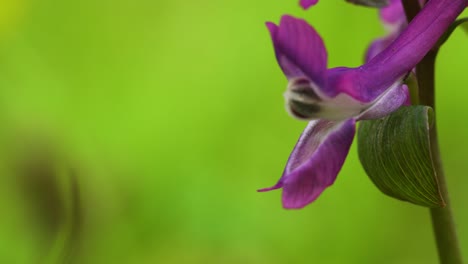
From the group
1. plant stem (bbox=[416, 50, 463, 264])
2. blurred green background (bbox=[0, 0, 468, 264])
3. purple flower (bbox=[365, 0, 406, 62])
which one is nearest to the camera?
plant stem (bbox=[416, 50, 463, 264])

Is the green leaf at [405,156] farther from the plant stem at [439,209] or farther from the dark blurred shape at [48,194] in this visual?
the dark blurred shape at [48,194]

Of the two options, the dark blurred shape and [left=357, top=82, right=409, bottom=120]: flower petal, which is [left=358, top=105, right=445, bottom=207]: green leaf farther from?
the dark blurred shape

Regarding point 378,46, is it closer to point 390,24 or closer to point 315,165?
point 390,24

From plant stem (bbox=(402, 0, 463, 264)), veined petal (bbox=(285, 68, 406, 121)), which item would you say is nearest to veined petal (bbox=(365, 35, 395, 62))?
plant stem (bbox=(402, 0, 463, 264))

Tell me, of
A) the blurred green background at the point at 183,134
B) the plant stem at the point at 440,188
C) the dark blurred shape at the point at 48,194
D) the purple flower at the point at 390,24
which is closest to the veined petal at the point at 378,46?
the purple flower at the point at 390,24

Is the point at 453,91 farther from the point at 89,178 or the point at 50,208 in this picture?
the point at 50,208

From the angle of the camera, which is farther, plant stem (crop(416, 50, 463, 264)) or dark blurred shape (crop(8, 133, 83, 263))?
dark blurred shape (crop(8, 133, 83, 263))
